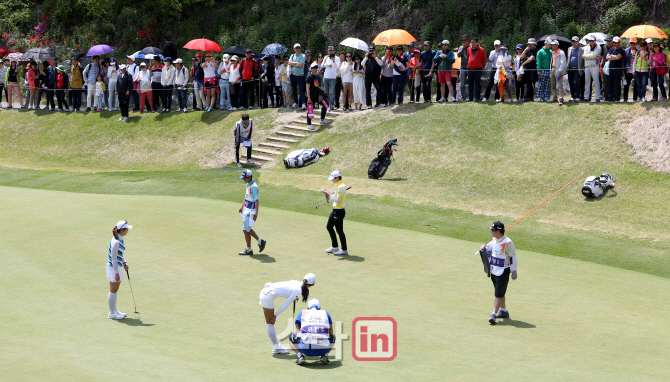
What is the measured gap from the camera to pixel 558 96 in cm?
2903

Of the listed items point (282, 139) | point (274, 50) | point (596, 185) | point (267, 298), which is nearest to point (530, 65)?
point (596, 185)

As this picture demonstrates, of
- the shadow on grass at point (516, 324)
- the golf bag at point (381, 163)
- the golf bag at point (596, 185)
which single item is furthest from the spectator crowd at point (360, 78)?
the shadow on grass at point (516, 324)

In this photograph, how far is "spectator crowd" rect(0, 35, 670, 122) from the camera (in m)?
26.8

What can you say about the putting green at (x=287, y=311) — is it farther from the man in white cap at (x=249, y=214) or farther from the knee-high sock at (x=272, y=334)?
the man in white cap at (x=249, y=214)

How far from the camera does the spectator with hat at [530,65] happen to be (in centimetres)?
2748

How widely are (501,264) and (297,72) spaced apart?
2039 centimetres

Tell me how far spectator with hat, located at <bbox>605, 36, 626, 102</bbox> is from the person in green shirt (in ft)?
7.16

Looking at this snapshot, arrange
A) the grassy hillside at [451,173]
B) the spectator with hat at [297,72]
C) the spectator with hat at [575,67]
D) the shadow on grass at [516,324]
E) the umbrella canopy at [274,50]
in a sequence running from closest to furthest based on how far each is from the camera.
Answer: the shadow on grass at [516,324], the grassy hillside at [451,173], the spectator with hat at [575,67], the spectator with hat at [297,72], the umbrella canopy at [274,50]

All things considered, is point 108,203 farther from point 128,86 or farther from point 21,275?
point 128,86

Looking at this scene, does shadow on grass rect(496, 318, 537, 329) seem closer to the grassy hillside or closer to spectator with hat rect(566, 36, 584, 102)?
the grassy hillside

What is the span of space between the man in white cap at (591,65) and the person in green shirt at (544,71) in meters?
1.35

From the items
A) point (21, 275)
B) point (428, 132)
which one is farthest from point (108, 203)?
point (428, 132)

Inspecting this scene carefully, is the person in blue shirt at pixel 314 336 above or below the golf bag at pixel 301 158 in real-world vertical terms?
below

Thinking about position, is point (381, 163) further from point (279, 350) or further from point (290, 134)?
point (279, 350)
